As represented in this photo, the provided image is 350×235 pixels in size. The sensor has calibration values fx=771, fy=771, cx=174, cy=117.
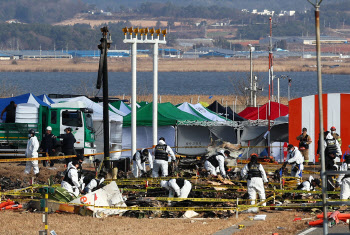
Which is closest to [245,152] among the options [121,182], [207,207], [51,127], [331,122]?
[331,122]

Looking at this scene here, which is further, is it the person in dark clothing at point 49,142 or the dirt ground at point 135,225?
the person in dark clothing at point 49,142

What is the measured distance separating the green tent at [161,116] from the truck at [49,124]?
2161mm

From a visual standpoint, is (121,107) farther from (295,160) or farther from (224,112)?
(295,160)

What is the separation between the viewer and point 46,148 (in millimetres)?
29359

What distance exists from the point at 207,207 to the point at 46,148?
1188cm

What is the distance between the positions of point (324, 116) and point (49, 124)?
11.3 meters

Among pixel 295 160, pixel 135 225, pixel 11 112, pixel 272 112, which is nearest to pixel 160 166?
pixel 295 160

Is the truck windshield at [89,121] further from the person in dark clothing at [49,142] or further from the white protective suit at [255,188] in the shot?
the white protective suit at [255,188]

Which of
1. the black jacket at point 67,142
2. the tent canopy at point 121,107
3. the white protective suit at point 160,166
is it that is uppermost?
the tent canopy at point 121,107

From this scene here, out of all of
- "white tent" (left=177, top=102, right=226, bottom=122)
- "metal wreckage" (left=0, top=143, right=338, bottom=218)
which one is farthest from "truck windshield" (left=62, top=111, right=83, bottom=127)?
"metal wreckage" (left=0, top=143, right=338, bottom=218)

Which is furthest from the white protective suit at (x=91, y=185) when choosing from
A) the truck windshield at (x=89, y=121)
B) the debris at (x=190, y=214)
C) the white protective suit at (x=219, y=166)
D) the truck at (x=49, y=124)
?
the truck windshield at (x=89, y=121)

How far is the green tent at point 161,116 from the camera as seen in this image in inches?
1313

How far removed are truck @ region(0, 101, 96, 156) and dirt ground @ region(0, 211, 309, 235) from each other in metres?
13.0

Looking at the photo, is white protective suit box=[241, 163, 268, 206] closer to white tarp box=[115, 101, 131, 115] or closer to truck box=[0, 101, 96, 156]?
truck box=[0, 101, 96, 156]
